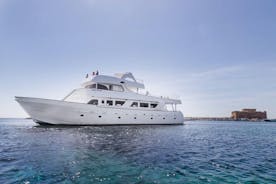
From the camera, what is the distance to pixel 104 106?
23.4 m

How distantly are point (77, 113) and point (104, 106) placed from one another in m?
3.60

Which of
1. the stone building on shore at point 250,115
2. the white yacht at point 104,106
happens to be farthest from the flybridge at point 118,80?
the stone building on shore at point 250,115

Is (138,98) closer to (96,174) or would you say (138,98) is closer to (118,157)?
(118,157)

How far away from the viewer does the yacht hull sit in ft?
64.9

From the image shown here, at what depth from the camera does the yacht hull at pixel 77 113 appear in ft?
64.9

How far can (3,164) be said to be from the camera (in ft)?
20.2

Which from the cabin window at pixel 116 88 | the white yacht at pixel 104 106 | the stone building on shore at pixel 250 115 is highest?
the cabin window at pixel 116 88

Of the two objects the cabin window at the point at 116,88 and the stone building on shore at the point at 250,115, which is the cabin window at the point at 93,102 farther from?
the stone building on shore at the point at 250,115

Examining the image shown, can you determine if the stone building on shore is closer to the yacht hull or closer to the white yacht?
the white yacht

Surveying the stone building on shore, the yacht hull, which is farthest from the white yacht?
the stone building on shore

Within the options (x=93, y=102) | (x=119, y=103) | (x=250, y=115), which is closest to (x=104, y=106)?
(x=93, y=102)

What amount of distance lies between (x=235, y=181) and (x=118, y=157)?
4.34 m

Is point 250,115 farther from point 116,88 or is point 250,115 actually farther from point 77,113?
point 77,113

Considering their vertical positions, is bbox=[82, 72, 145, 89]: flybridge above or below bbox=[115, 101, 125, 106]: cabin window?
above
